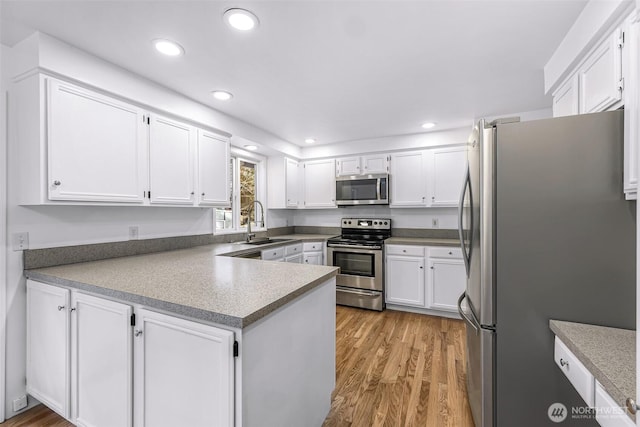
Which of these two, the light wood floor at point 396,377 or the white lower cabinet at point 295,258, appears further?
the white lower cabinet at point 295,258

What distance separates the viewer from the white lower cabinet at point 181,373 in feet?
3.37

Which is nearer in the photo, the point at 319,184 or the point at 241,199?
the point at 241,199

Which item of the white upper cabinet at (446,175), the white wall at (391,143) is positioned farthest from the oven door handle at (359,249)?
the white wall at (391,143)

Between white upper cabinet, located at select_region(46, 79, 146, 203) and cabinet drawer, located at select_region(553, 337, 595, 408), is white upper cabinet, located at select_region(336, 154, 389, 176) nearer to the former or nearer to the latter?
white upper cabinet, located at select_region(46, 79, 146, 203)

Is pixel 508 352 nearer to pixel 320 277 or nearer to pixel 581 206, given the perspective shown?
pixel 581 206

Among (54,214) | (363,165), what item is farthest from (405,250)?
(54,214)

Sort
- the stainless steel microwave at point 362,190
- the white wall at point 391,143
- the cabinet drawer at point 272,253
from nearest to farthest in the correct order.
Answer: the cabinet drawer at point 272,253, the white wall at point 391,143, the stainless steel microwave at point 362,190

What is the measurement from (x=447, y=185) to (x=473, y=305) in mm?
2326

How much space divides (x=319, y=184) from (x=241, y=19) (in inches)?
120

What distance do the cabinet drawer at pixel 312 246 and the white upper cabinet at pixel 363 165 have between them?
1.17 m

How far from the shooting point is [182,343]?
44.6 inches

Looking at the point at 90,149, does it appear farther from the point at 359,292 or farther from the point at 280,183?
the point at 359,292

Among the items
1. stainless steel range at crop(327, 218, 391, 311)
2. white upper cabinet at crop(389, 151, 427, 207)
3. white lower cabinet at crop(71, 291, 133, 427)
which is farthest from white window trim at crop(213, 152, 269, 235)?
white upper cabinet at crop(389, 151, 427, 207)

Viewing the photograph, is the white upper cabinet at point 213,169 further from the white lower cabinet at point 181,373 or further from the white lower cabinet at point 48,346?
the white lower cabinet at point 181,373
